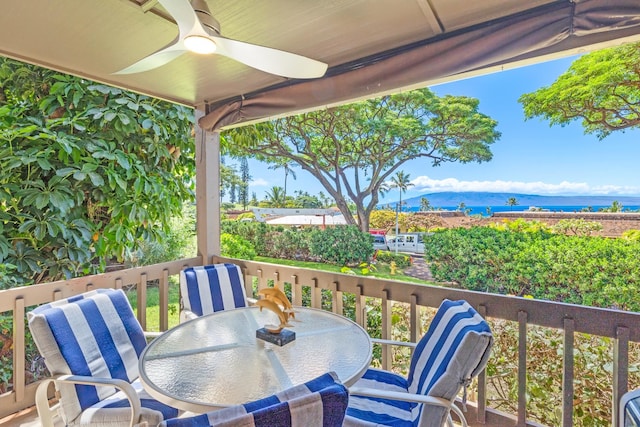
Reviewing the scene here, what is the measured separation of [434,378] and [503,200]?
644cm

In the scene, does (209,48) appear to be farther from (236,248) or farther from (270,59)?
(236,248)

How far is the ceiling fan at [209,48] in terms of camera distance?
4.76 ft

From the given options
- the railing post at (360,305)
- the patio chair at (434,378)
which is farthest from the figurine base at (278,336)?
the railing post at (360,305)

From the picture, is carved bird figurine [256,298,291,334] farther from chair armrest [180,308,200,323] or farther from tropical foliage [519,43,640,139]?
tropical foliage [519,43,640,139]

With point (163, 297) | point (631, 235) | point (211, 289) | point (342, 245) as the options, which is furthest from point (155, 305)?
point (631, 235)

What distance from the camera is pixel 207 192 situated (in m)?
3.36

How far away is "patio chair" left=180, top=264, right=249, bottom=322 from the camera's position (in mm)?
2576

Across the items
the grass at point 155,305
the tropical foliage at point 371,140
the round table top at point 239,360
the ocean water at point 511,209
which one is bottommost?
the grass at point 155,305

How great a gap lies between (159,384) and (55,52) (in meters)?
2.37

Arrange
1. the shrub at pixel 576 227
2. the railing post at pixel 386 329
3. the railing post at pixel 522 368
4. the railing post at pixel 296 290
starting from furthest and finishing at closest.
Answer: the shrub at pixel 576 227, the railing post at pixel 296 290, the railing post at pixel 386 329, the railing post at pixel 522 368

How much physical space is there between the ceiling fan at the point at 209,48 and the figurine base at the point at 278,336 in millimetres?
1454

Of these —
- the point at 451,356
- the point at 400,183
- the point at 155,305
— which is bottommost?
the point at 155,305

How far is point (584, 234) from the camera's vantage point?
586 cm

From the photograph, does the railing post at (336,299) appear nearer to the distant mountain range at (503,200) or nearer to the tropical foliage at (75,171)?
the tropical foliage at (75,171)
